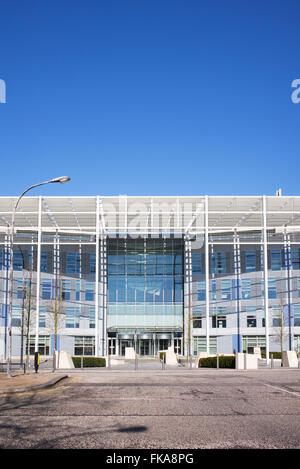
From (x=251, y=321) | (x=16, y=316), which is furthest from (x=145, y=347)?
(x=16, y=316)

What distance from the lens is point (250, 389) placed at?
16984 mm

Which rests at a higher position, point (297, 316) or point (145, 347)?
point (297, 316)

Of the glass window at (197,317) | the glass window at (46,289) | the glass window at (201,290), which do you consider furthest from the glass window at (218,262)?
the glass window at (46,289)

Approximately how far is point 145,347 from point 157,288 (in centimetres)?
646

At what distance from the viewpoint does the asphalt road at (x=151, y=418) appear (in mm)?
7652

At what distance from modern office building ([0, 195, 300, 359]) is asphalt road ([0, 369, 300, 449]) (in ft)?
116

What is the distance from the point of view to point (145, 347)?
53.7 metres

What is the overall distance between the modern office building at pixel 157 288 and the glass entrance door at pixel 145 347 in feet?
0.35

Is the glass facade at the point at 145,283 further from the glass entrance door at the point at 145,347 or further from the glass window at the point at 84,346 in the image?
the glass window at the point at 84,346

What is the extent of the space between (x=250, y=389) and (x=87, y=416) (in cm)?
827

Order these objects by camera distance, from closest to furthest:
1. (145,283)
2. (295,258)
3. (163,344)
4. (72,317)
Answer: (72,317), (295,258), (163,344), (145,283)

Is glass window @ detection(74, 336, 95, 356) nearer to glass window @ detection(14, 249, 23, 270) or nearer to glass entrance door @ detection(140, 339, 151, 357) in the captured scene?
glass entrance door @ detection(140, 339, 151, 357)

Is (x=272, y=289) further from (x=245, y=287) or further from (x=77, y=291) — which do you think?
(x=77, y=291)
